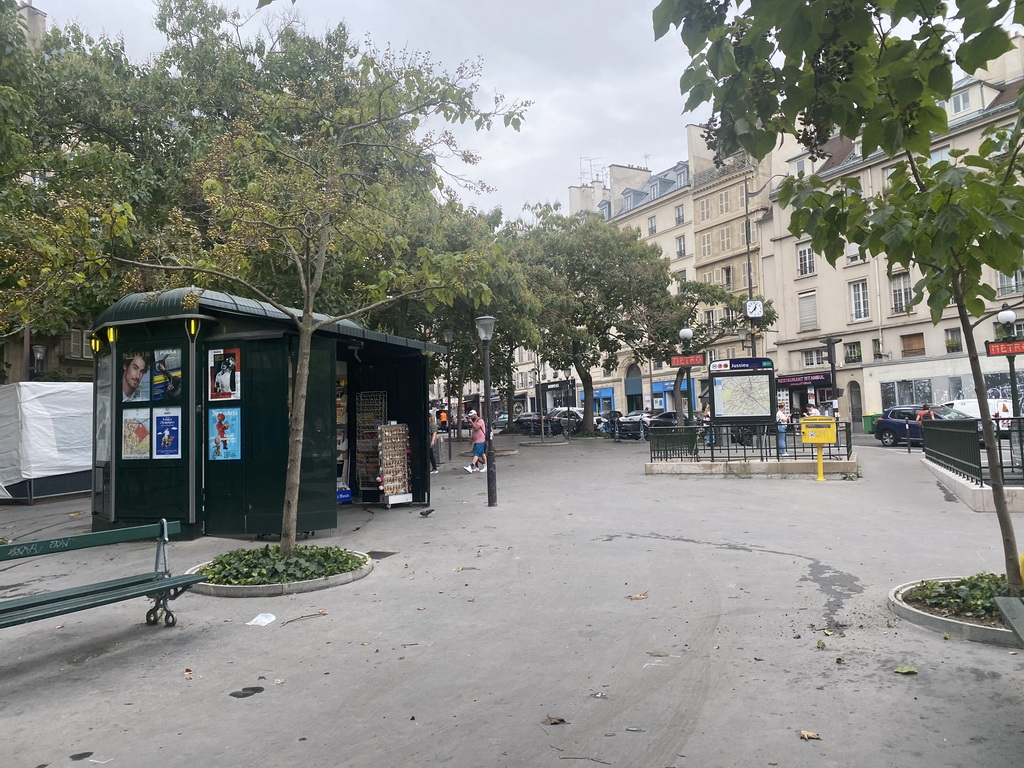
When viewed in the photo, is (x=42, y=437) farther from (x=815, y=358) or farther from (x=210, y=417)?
(x=815, y=358)

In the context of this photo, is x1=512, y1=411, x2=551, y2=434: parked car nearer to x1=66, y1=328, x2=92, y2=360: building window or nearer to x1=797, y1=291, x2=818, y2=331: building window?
x1=797, y1=291, x2=818, y2=331: building window

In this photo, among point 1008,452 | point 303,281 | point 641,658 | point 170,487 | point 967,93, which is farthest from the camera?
point 967,93

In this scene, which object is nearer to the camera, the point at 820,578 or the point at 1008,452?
the point at 820,578

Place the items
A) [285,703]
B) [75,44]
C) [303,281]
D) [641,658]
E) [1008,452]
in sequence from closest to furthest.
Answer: [285,703]
[641,658]
[303,281]
[1008,452]
[75,44]

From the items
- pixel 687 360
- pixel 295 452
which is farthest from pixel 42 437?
pixel 687 360

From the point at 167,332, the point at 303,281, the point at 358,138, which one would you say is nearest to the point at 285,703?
the point at 303,281

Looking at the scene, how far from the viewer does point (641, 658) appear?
508cm

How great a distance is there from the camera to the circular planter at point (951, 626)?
5035mm

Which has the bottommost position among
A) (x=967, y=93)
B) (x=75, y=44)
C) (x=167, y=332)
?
(x=167, y=332)

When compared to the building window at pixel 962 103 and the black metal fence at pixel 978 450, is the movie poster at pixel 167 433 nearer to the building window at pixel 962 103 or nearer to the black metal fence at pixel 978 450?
the black metal fence at pixel 978 450

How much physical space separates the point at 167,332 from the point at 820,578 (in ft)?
28.0

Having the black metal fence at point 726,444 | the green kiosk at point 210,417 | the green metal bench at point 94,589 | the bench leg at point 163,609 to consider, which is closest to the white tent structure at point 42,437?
the green kiosk at point 210,417

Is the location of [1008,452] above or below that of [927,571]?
above

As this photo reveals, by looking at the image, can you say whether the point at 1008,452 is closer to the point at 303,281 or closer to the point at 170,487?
the point at 303,281
